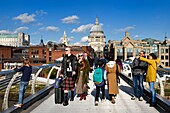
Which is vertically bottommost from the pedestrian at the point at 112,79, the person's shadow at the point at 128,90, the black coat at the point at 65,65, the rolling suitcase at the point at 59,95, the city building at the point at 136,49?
the person's shadow at the point at 128,90

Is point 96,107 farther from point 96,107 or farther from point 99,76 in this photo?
point 99,76

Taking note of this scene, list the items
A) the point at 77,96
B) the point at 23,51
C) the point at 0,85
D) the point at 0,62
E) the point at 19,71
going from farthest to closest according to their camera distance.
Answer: the point at 23,51 < the point at 0,62 < the point at 77,96 < the point at 19,71 < the point at 0,85

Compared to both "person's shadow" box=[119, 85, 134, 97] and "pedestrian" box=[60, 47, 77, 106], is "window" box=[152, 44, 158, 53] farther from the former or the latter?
"pedestrian" box=[60, 47, 77, 106]

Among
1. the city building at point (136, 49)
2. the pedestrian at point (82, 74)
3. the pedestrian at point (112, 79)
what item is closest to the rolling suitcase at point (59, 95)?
the pedestrian at point (82, 74)

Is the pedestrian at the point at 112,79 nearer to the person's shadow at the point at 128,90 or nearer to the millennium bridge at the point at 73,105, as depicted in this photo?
the millennium bridge at the point at 73,105

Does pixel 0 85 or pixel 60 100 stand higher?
pixel 0 85

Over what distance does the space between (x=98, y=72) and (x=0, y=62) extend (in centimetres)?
7165

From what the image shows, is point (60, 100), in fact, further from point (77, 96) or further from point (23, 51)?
point (23, 51)

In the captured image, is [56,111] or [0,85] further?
[56,111]

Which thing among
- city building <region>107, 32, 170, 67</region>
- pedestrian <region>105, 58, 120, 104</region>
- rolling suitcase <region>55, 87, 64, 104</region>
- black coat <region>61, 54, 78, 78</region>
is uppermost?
city building <region>107, 32, 170, 67</region>

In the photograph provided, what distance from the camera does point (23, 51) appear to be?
91.4 metres

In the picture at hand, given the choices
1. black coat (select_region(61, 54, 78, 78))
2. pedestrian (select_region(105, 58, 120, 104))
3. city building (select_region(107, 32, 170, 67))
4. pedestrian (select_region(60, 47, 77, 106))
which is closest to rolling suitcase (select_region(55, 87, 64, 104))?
pedestrian (select_region(60, 47, 77, 106))

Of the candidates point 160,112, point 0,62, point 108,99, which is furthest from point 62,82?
point 0,62

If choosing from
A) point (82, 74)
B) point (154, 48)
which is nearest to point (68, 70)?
point (82, 74)
